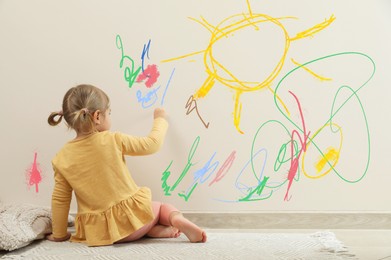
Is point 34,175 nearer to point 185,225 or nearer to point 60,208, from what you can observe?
point 60,208

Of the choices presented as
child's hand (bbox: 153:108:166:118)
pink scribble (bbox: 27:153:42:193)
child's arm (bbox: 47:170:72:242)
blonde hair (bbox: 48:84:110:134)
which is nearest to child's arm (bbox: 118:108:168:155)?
child's hand (bbox: 153:108:166:118)

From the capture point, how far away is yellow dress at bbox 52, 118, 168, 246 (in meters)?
1.36

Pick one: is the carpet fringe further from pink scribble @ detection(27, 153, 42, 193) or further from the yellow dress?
pink scribble @ detection(27, 153, 42, 193)

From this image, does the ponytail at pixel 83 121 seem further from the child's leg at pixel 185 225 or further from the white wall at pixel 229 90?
the child's leg at pixel 185 225

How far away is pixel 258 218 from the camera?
155 cm

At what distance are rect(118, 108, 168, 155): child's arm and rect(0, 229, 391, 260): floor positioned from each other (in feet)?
1.16

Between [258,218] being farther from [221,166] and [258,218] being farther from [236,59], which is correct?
[236,59]

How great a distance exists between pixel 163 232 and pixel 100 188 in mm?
240

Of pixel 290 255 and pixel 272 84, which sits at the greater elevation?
pixel 272 84

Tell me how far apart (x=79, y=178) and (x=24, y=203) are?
0.35 metres

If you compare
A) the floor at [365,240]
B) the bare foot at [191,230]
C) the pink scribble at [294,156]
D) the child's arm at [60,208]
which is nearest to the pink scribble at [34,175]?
the child's arm at [60,208]

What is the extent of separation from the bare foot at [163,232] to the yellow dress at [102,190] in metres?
0.07

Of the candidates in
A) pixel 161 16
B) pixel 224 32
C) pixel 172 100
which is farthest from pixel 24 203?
pixel 224 32

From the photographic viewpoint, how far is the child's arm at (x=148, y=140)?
141 cm
